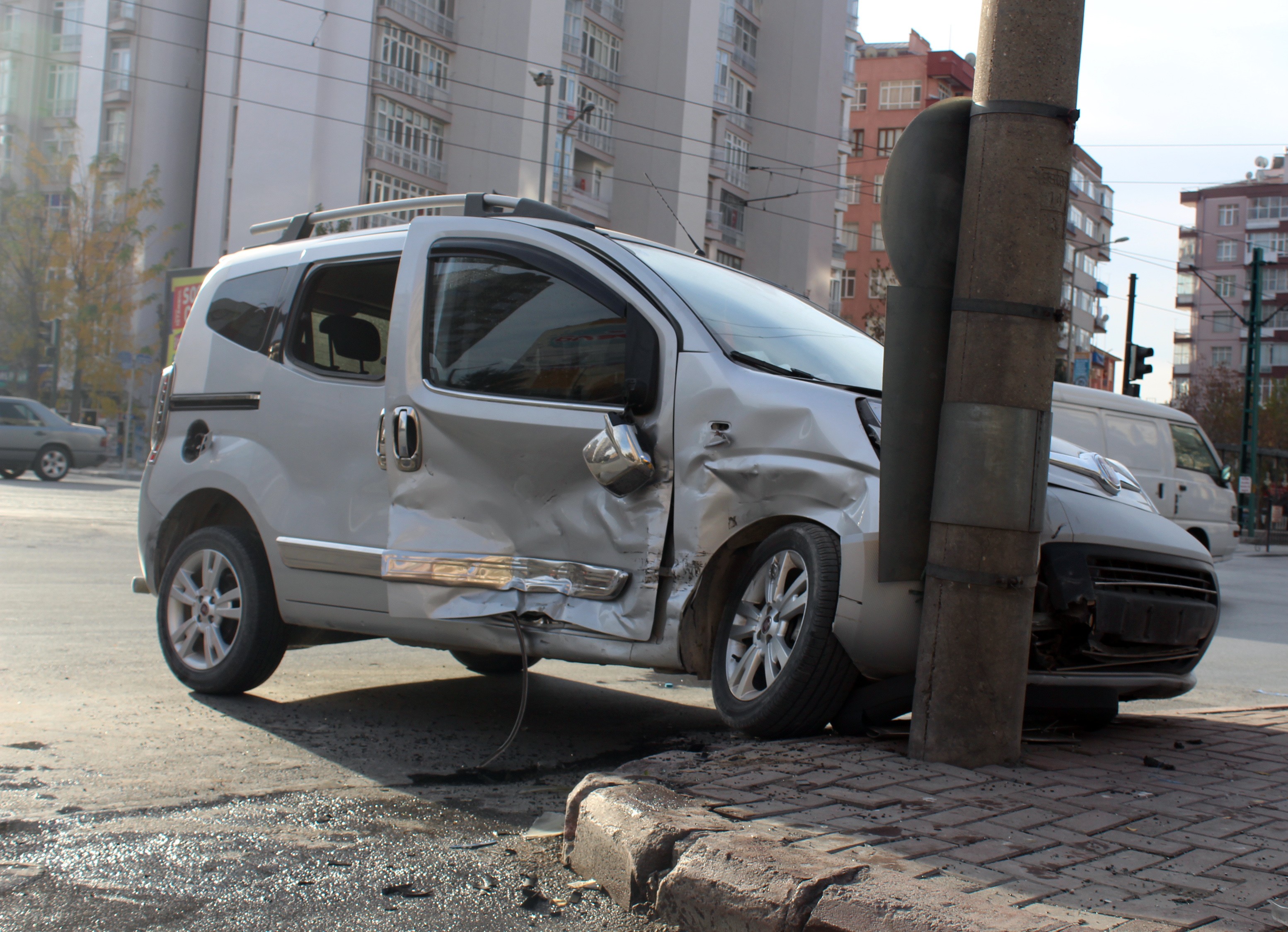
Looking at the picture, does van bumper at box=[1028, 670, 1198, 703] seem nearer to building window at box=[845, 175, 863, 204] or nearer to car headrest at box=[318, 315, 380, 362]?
car headrest at box=[318, 315, 380, 362]

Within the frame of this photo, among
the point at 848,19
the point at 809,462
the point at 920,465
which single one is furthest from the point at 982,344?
the point at 848,19

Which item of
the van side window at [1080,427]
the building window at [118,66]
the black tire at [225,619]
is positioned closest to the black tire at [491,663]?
the black tire at [225,619]

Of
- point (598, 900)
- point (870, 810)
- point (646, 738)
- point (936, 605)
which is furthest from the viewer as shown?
point (646, 738)

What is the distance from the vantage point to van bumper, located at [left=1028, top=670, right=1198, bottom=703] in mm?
4184

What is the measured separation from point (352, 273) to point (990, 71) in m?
3.00

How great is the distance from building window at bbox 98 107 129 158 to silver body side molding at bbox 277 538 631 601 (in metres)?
51.4

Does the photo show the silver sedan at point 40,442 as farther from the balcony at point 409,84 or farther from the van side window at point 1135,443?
the balcony at point 409,84

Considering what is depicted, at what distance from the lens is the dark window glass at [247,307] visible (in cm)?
595

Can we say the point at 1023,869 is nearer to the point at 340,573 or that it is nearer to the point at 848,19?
the point at 340,573

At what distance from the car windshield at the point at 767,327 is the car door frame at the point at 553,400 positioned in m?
0.19

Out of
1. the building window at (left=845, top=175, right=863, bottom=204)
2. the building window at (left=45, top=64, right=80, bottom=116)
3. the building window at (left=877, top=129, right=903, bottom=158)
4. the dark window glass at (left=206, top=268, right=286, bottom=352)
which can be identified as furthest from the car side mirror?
the building window at (left=877, top=129, right=903, bottom=158)

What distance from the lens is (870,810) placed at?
3.31 m

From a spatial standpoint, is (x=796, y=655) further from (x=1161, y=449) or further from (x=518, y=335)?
(x=1161, y=449)

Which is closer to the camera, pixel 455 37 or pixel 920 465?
pixel 920 465
